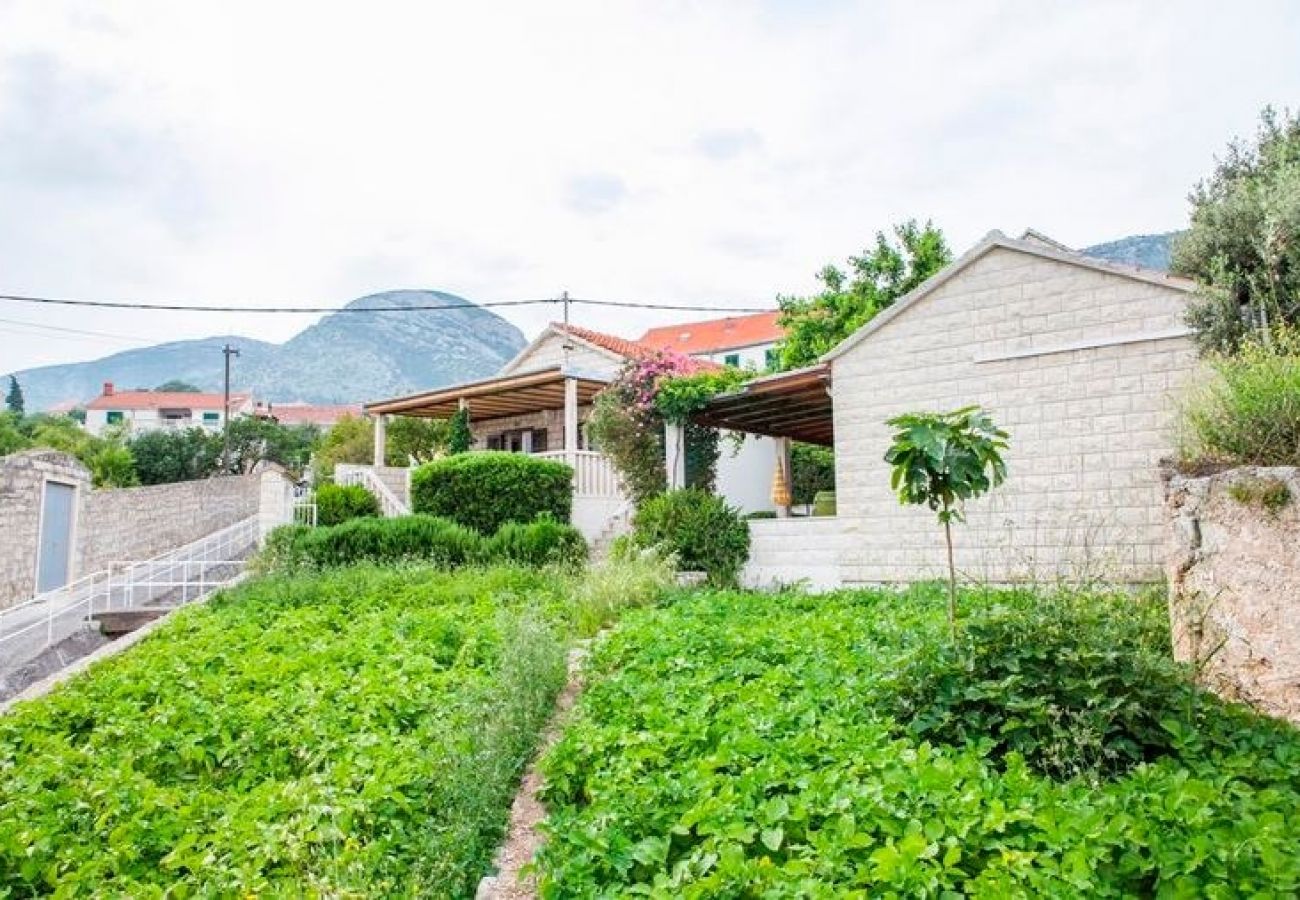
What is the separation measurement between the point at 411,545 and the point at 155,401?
217 ft

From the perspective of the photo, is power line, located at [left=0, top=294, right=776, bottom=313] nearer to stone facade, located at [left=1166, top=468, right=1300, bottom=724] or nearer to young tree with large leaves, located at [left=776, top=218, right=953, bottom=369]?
young tree with large leaves, located at [left=776, top=218, right=953, bottom=369]

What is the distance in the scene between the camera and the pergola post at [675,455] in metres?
11.4

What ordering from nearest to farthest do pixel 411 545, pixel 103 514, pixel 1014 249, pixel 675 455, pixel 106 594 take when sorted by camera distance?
pixel 1014 249, pixel 106 594, pixel 411 545, pixel 675 455, pixel 103 514

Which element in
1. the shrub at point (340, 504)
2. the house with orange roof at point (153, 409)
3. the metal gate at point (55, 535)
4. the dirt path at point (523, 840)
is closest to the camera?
the dirt path at point (523, 840)

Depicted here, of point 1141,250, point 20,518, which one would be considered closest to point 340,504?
point 20,518

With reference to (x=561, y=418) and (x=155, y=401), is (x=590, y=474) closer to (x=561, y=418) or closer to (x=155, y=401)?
(x=561, y=418)

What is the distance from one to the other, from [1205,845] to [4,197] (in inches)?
609

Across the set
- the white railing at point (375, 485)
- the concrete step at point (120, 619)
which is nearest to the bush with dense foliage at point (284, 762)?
the concrete step at point (120, 619)

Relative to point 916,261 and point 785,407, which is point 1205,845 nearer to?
point 785,407

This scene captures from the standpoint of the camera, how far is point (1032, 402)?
8.39m

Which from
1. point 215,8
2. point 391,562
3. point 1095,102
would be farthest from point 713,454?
point 215,8

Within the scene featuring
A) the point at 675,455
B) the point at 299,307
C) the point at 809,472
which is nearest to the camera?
the point at 675,455

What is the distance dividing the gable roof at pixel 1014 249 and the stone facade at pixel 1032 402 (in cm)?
2

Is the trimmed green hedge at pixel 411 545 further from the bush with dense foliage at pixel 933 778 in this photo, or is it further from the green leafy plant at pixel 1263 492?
the green leafy plant at pixel 1263 492
